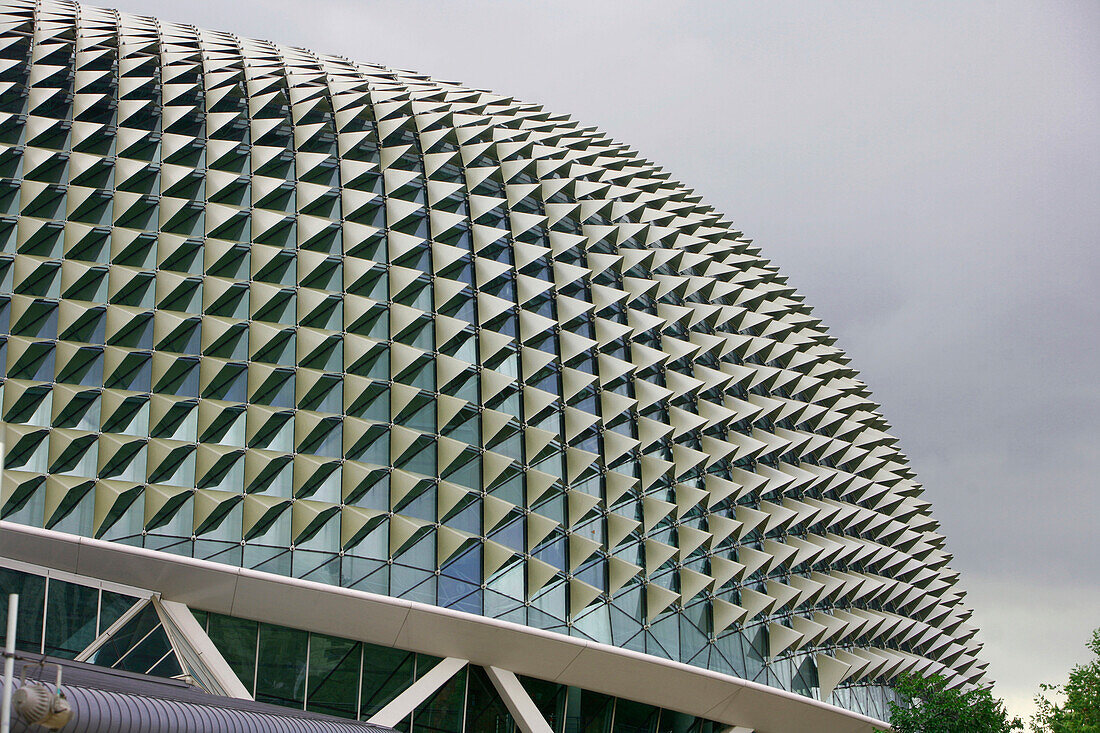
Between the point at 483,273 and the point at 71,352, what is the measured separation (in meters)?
13.0

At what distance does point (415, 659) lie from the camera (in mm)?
28781

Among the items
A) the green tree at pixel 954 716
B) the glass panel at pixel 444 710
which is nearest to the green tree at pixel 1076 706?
the green tree at pixel 954 716

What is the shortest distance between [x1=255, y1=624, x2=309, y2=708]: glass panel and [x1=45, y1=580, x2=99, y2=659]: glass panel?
4384mm

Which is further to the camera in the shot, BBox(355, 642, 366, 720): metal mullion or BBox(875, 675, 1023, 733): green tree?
BBox(875, 675, 1023, 733): green tree

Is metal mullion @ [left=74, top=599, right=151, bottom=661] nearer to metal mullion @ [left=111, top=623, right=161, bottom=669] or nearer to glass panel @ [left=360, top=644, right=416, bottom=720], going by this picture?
metal mullion @ [left=111, top=623, right=161, bottom=669]

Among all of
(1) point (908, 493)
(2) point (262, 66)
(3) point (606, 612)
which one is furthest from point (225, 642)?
(1) point (908, 493)

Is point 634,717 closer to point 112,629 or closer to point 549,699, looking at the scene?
point 549,699

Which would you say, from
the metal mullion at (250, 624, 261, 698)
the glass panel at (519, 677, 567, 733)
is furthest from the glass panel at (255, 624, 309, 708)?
the glass panel at (519, 677, 567, 733)

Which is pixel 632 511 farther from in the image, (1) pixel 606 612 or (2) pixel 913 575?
(2) pixel 913 575

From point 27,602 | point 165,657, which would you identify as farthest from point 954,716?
point 27,602

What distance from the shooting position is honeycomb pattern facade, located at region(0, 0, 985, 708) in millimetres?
28125

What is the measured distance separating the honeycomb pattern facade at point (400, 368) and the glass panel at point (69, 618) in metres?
1.54

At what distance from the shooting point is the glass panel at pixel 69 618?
82.8ft

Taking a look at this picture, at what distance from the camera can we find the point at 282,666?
27641mm
